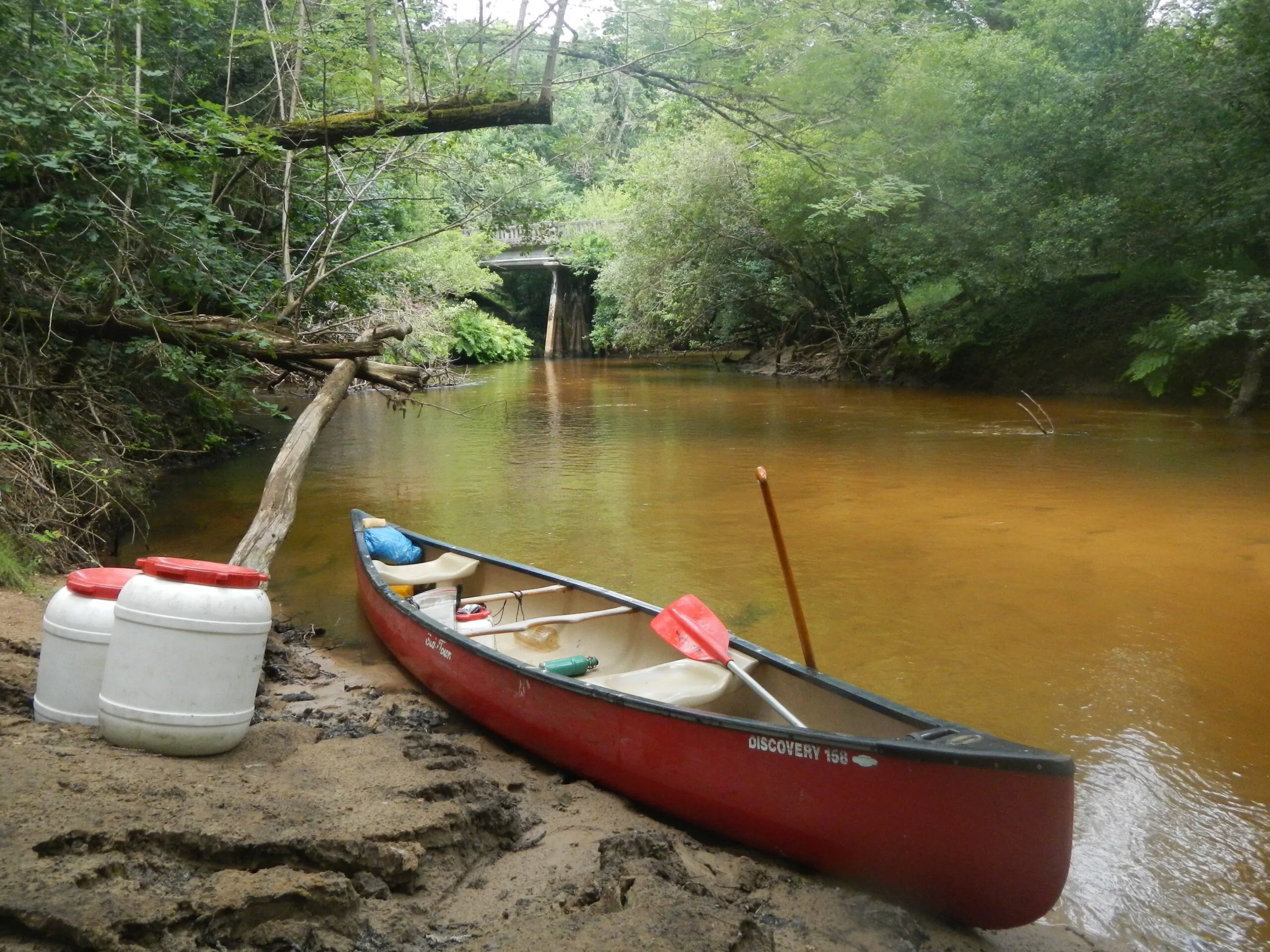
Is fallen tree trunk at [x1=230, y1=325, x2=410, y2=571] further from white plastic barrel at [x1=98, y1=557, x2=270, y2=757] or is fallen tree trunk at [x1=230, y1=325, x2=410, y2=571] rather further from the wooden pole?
the wooden pole

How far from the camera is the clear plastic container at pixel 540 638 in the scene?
545 cm

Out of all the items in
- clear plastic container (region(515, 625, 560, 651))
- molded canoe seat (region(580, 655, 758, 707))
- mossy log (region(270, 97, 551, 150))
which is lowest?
clear plastic container (region(515, 625, 560, 651))

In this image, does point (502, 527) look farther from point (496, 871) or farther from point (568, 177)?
point (568, 177)

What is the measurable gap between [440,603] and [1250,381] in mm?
13997

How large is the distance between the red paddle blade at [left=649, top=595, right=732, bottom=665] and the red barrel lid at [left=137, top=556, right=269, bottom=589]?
1.77 m

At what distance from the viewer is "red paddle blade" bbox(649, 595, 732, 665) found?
4.20 m

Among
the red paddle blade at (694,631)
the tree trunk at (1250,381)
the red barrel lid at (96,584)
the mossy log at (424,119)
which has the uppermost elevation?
the mossy log at (424,119)

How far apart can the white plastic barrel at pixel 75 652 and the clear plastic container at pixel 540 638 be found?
88.4 inches

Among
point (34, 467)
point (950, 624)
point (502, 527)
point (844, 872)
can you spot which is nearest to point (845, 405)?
point (502, 527)

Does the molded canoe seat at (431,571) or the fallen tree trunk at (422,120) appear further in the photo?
the fallen tree trunk at (422,120)

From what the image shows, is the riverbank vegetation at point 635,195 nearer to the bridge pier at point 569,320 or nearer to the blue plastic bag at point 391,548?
the blue plastic bag at point 391,548

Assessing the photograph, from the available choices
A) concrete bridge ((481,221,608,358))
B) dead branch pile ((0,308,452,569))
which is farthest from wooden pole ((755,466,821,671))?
concrete bridge ((481,221,608,358))

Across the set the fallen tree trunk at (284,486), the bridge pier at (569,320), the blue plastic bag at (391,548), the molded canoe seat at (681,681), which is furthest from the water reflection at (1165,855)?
the bridge pier at (569,320)

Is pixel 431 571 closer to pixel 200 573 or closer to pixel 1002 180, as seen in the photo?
pixel 200 573
